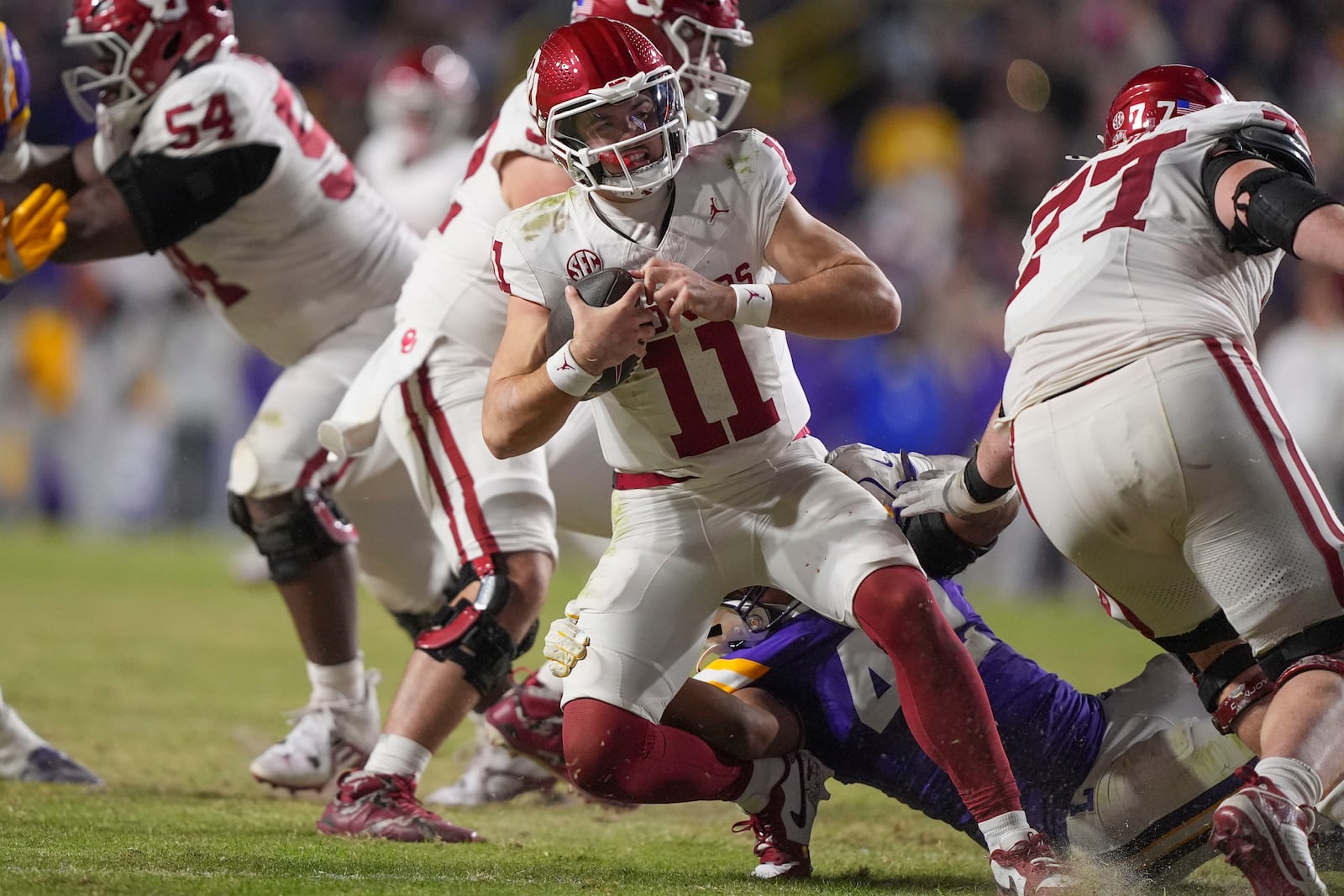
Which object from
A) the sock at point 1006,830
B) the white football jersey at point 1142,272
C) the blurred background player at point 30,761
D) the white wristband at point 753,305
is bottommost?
the sock at point 1006,830

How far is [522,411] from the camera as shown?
326cm

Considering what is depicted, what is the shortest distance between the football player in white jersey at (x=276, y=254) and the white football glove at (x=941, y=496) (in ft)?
5.50

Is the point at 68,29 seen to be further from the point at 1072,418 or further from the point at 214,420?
the point at 214,420

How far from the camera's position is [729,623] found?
3.82 metres

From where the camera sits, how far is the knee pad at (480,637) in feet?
12.8

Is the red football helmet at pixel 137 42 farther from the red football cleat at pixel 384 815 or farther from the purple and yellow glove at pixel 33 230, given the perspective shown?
the red football cleat at pixel 384 815

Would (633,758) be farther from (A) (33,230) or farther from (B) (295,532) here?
(A) (33,230)

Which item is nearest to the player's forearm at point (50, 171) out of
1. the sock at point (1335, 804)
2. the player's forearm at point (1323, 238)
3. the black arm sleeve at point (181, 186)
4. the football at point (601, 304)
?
the black arm sleeve at point (181, 186)

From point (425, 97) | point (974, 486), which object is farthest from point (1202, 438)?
point (425, 97)

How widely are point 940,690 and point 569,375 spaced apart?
96 centimetres

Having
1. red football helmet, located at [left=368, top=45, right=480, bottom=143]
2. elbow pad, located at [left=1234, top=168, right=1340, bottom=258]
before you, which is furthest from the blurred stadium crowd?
elbow pad, located at [left=1234, top=168, right=1340, bottom=258]

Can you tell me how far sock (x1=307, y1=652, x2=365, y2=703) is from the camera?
470 centimetres

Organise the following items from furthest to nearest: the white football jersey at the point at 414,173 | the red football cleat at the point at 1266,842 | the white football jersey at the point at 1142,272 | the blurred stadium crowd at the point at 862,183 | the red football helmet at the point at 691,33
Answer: the blurred stadium crowd at the point at 862,183 → the white football jersey at the point at 414,173 → the red football helmet at the point at 691,33 → the white football jersey at the point at 1142,272 → the red football cleat at the point at 1266,842

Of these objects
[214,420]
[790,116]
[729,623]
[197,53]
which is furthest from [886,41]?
[729,623]
